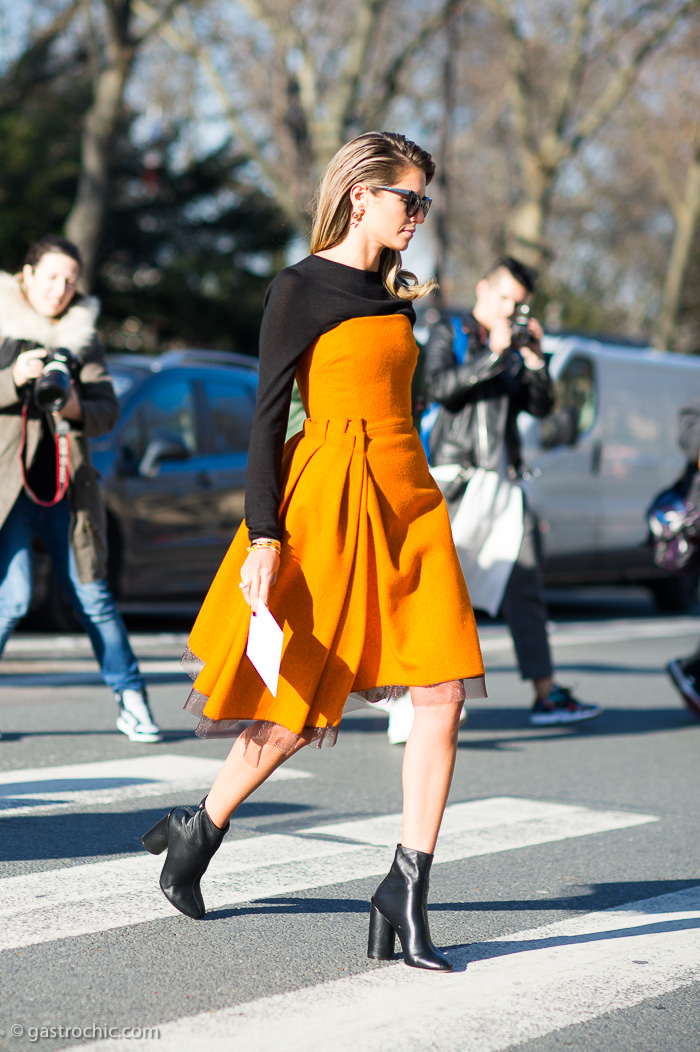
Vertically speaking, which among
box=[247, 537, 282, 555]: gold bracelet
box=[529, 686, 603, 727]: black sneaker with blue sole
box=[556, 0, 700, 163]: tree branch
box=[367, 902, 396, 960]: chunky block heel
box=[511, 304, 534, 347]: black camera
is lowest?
box=[529, 686, 603, 727]: black sneaker with blue sole

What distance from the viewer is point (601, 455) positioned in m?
12.7

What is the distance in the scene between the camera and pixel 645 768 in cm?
620

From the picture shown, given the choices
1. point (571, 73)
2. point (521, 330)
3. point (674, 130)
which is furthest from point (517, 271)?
point (674, 130)

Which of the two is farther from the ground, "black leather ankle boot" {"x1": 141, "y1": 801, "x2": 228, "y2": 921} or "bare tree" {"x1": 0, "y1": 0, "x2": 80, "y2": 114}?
"bare tree" {"x1": 0, "y1": 0, "x2": 80, "y2": 114}

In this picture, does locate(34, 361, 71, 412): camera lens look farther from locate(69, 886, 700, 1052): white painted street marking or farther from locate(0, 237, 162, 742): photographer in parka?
locate(69, 886, 700, 1052): white painted street marking

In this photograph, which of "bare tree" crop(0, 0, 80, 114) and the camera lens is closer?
the camera lens

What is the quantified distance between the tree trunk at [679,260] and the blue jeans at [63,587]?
2543cm

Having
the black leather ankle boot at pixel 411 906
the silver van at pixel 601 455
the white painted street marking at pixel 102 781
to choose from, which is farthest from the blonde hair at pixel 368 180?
the silver van at pixel 601 455

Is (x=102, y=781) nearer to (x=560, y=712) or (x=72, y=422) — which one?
(x=72, y=422)

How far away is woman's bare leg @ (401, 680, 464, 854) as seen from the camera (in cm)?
334

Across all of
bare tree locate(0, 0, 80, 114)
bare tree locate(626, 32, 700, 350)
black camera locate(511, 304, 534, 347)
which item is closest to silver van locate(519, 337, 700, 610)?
black camera locate(511, 304, 534, 347)

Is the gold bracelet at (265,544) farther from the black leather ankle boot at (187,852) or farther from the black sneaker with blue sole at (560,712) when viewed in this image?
the black sneaker with blue sole at (560,712)

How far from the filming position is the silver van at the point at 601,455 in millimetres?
12195

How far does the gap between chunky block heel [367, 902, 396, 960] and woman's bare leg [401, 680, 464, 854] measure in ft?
0.66
